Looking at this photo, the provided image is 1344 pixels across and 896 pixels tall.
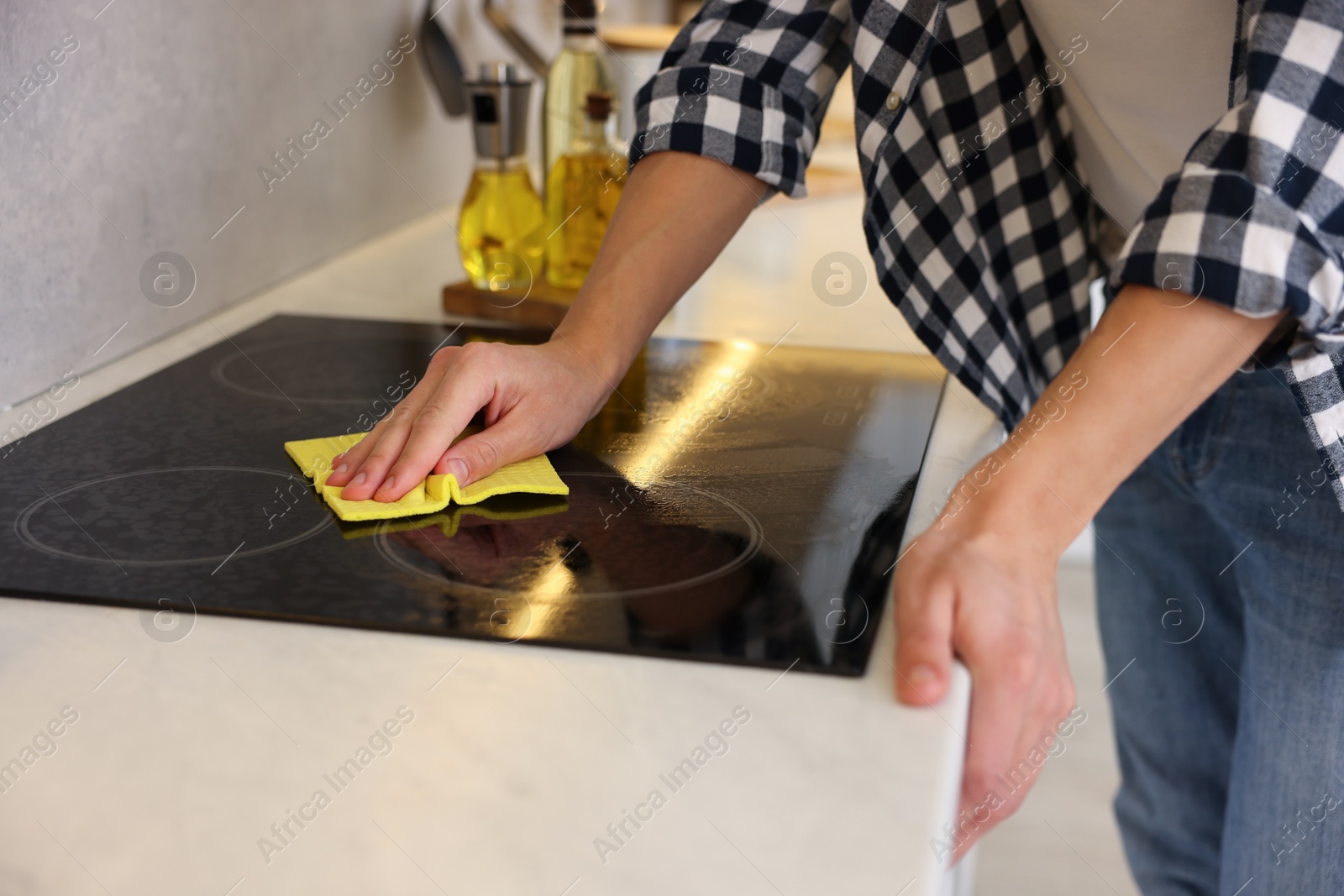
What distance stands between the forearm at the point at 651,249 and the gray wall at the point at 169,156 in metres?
0.42

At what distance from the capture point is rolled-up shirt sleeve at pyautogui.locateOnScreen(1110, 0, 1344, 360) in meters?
0.53

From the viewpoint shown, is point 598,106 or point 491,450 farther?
point 598,106

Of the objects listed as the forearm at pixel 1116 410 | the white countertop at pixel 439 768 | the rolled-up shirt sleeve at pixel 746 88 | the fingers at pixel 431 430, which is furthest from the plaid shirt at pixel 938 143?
the white countertop at pixel 439 768

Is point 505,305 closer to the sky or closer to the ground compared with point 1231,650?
closer to the sky

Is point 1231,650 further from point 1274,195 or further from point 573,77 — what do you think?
point 573,77

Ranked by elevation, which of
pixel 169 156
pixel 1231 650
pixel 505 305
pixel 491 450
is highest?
pixel 169 156

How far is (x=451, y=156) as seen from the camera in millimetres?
1626

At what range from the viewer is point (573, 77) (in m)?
1.32

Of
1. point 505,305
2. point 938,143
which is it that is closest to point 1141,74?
point 938,143

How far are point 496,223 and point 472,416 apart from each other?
507 millimetres

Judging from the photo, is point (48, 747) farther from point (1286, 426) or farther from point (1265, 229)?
point (1286, 426)

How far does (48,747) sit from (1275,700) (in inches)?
31.6

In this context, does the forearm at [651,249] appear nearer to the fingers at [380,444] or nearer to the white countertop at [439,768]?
the fingers at [380,444]

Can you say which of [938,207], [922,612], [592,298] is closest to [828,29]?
[938,207]
